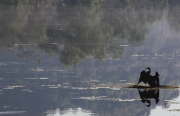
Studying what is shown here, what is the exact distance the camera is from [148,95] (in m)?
26.9

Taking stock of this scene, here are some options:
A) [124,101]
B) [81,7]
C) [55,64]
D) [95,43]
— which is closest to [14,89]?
[124,101]

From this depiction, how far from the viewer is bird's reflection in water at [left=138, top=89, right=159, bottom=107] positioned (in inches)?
1025

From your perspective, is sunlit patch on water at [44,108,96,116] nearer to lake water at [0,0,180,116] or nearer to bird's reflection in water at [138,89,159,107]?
lake water at [0,0,180,116]

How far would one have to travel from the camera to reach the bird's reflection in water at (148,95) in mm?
26031

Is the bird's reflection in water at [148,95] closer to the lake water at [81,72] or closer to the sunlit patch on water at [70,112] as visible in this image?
the lake water at [81,72]

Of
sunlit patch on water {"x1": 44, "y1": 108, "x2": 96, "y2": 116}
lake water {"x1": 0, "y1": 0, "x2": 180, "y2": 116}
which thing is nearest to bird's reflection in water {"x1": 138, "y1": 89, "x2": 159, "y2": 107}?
lake water {"x1": 0, "y1": 0, "x2": 180, "y2": 116}

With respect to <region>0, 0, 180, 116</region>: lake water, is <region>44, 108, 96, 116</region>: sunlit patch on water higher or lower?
lower

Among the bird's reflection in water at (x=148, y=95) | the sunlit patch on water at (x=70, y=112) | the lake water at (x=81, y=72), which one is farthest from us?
the bird's reflection in water at (x=148, y=95)

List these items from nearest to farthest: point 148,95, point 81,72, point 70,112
A: point 70,112 < point 148,95 < point 81,72

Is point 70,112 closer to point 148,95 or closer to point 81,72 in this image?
point 148,95

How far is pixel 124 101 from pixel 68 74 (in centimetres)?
728

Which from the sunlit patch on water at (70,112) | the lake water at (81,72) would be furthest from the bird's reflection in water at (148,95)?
the sunlit patch on water at (70,112)

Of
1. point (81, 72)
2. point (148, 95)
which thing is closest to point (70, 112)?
point (148, 95)

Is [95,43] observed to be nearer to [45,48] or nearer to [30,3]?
[45,48]
